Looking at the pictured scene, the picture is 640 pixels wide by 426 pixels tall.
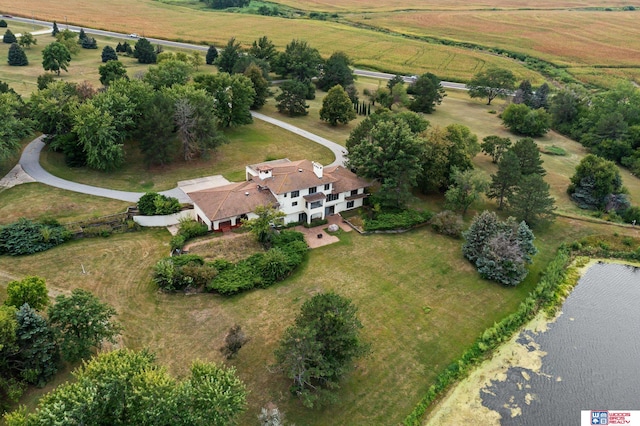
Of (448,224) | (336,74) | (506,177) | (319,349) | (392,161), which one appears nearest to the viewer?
(319,349)

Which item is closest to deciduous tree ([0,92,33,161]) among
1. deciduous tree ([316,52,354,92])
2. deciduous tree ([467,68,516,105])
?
deciduous tree ([316,52,354,92])

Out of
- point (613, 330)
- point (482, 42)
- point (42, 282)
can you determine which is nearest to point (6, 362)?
point (42, 282)

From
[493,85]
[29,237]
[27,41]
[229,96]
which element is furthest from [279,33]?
[29,237]

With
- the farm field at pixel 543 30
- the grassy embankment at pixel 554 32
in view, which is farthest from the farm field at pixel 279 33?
the farm field at pixel 543 30

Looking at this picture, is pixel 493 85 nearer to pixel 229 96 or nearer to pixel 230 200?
pixel 229 96

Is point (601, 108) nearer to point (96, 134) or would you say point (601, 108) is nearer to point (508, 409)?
point (508, 409)

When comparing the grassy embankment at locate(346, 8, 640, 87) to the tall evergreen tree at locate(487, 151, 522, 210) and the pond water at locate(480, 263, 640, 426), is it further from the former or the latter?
the pond water at locate(480, 263, 640, 426)
